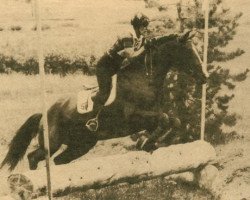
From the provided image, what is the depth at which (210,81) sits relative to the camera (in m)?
4.05

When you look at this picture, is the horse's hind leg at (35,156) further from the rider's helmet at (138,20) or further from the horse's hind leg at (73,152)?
the rider's helmet at (138,20)

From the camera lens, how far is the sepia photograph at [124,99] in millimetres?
3127

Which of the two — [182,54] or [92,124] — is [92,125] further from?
[182,54]

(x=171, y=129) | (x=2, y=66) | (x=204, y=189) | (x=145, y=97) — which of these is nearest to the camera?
(x=2, y=66)

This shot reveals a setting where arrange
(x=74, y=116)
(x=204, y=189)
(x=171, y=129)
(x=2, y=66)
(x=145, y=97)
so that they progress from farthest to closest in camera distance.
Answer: (x=204, y=189)
(x=171, y=129)
(x=145, y=97)
(x=74, y=116)
(x=2, y=66)

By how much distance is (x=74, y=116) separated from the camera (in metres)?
3.32

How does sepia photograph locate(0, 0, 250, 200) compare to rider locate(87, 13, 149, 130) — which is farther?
rider locate(87, 13, 149, 130)

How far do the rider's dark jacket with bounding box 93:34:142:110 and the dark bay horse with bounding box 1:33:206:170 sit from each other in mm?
66

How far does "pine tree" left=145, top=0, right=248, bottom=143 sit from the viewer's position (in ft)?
12.4

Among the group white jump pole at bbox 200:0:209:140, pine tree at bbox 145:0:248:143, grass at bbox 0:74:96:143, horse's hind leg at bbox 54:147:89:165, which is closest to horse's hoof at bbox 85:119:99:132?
horse's hind leg at bbox 54:147:89:165

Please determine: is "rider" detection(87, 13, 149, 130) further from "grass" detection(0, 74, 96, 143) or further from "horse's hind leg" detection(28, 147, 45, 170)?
"horse's hind leg" detection(28, 147, 45, 170)

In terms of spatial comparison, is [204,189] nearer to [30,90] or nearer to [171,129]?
[171,129]

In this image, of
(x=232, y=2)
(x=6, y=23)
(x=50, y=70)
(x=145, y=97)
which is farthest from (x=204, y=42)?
(x=6, y=23)

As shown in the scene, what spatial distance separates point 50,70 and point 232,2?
174cm
